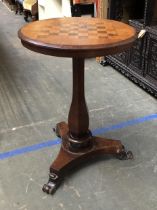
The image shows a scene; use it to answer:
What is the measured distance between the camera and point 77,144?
163 centimetres

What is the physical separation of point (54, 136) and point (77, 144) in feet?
1.18

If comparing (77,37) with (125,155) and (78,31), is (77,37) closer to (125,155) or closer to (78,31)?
(78,31)

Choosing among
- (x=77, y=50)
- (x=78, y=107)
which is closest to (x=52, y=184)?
(x=78, y=107)

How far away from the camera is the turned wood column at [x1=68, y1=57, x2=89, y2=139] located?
57.8 inches

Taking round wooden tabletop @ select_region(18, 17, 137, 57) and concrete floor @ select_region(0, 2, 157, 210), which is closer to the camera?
round wooden tabletop @ select_region(18, 17, 137, 57)

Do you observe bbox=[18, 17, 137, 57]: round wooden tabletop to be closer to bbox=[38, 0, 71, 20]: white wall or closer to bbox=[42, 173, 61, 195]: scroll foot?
bbox=[42, 173, 61, 195]: scroll foot

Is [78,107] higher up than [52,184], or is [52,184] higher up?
[78,107]

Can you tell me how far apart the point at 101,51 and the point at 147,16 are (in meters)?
1.37

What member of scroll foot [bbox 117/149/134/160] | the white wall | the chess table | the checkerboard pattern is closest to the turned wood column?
the chess table

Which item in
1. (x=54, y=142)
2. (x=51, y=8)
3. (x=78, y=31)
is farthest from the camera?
(x=51, y=8)

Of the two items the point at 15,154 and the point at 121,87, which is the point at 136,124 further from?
the point at 15,154

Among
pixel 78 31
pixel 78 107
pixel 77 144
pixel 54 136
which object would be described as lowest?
pixel 54 136

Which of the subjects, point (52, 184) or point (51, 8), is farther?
point (51, 8)

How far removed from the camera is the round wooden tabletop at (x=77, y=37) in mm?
1184
